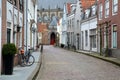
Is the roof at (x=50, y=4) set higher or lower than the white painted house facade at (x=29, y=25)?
higher

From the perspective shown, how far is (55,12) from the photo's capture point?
14138 centimetres

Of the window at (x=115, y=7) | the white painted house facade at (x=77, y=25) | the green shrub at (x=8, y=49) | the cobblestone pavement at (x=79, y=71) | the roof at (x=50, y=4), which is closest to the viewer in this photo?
the green shrub at (x=8, y=49)

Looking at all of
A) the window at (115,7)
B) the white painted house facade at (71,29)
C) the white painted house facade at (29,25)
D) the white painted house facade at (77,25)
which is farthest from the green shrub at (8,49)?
the white painted house facade at (71,29)

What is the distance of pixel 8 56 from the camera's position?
15305mm

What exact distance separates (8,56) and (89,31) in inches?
1298

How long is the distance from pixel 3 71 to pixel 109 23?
2046 cm

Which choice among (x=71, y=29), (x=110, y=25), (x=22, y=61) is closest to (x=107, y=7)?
(x=110, y=25)

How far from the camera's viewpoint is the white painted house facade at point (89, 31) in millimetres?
44375

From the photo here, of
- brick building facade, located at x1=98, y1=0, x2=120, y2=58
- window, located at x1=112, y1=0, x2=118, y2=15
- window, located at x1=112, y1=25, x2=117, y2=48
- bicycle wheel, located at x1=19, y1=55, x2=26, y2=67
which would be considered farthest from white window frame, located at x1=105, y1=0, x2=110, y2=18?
bicycle wheel, located at x1=19, y1=55, x2=26, y2=67

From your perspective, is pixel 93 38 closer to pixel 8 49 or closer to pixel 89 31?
pixel 89 31

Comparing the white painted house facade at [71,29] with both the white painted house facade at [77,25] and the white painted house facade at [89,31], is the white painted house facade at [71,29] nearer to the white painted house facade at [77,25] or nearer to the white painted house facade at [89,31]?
the white painted house facade at [77,25]

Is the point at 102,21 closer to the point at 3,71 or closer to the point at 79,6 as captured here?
the point at 79,6

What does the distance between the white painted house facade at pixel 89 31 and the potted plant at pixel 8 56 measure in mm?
28890

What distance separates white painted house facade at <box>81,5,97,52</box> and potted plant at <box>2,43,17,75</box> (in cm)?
2889
